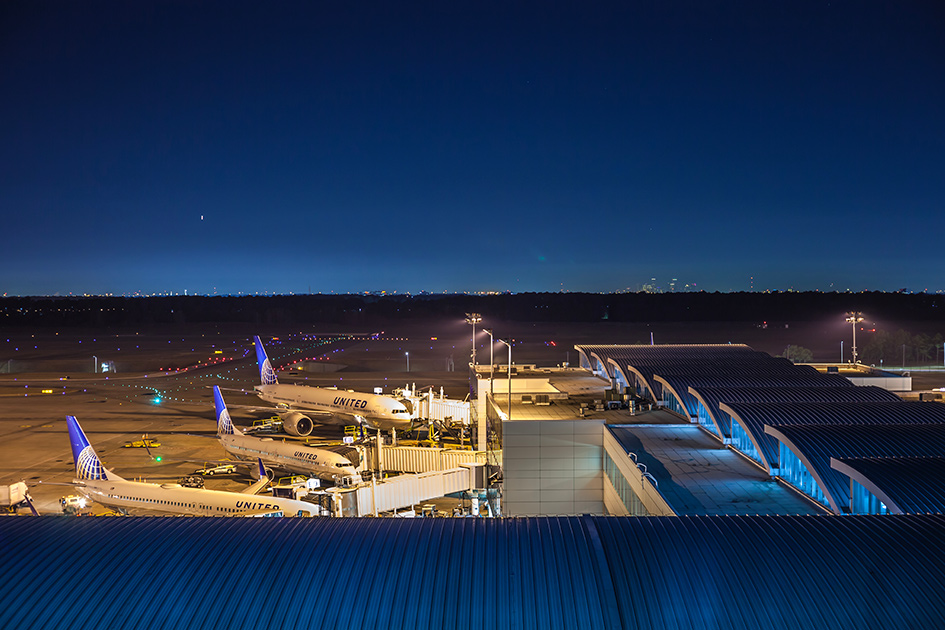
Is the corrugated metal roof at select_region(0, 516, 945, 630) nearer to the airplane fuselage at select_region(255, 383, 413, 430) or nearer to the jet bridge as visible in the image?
the jet bridge

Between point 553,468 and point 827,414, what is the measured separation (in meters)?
12.1

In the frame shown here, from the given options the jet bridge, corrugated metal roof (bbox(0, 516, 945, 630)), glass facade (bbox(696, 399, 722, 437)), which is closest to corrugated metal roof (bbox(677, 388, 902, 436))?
glass facade (bbox(696, 399, 722, 437))

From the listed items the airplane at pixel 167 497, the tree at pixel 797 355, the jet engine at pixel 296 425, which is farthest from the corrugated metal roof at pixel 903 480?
the tree at pixel 797 355

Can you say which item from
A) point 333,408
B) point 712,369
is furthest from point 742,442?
point 333,408

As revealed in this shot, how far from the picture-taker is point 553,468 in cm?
3027

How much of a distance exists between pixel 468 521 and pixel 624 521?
Result: 11.0ft

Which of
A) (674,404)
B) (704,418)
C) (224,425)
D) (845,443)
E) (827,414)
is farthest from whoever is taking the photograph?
(224,425)

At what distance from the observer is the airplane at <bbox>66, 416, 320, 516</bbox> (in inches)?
Result: 1188

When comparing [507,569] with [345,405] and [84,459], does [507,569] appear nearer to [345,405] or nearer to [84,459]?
[84,459]

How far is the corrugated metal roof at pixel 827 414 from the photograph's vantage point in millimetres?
26334

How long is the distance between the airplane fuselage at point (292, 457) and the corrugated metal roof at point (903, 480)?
A: 25.4m

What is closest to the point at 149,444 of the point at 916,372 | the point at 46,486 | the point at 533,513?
the point at 46,486

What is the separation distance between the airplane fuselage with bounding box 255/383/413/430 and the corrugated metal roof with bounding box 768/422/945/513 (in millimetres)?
34640

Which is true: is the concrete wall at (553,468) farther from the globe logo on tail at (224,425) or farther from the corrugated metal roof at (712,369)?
the globe logo on tail at (224,425)
